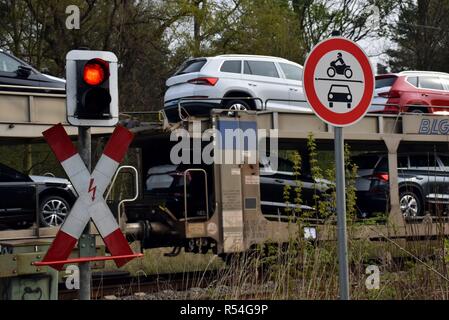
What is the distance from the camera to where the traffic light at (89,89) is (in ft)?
21.0

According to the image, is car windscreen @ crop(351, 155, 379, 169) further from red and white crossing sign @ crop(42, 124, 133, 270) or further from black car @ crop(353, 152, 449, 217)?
red and white crossing sign @ crop(42, 124, 133, 270)

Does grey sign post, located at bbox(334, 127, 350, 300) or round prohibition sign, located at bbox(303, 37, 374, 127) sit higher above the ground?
round prohibition sign, located at bbox(303, 37, 374, 127)

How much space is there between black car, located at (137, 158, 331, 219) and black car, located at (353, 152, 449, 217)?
4.22 feet

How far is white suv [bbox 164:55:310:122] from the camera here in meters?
15.3

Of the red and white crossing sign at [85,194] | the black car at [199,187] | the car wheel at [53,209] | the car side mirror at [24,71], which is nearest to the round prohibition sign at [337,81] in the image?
the red and white crossing sign at [85,194]

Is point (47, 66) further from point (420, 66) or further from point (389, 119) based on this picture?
point (420, 66)

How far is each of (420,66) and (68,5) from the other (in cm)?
1971

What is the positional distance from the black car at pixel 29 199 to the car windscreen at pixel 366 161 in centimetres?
527

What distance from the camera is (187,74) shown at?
1573 cm

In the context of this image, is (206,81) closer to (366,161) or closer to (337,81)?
(366,161)

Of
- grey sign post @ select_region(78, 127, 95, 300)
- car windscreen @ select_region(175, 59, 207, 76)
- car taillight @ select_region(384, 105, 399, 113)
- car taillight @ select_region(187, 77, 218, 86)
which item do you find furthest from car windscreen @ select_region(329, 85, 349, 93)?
car taillight @ select_region(384, 105, 399, 113)

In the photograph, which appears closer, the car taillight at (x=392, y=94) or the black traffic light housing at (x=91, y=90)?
the black traffic light housing at (x=91, y=90)

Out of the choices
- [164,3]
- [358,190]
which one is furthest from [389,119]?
[164,3]

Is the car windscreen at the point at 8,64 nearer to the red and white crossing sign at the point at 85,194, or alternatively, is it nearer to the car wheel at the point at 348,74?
the red and white crossing sign at the point at 85,194
